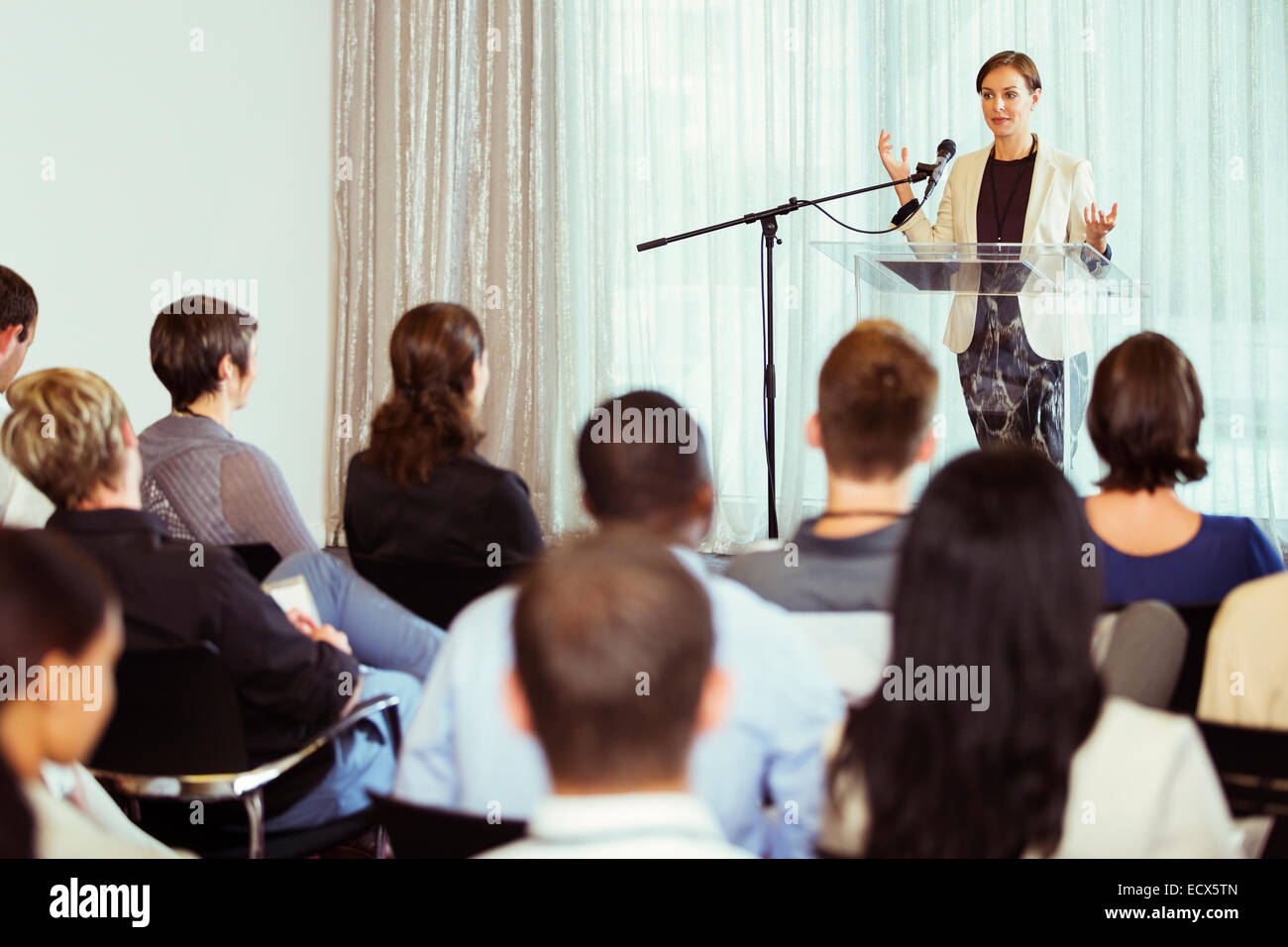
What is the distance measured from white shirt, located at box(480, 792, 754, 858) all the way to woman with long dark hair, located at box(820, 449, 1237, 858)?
216mm

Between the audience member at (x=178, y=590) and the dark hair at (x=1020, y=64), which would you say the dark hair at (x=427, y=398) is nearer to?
the audience member at (x=178, y=590)

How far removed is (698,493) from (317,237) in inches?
185

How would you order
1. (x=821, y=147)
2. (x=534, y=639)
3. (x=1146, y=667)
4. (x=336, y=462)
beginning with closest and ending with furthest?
(x=534, y=639) < (x=1146, y=667) < (x=821, y=147) < (x=336, y=462)

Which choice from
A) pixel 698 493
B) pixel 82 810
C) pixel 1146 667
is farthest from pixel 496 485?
pixel 1146 667

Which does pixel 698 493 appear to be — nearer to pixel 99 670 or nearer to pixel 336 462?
pixel 99 670

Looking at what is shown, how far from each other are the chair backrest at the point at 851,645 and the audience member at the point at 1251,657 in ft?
1.32

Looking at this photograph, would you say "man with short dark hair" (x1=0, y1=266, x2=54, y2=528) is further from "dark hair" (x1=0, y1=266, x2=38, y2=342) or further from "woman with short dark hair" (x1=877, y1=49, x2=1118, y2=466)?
"woman with short dark hair" (x1=877, y1=49, x2=1118, y2=466)

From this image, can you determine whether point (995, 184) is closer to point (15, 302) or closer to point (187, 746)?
point (15, 302)

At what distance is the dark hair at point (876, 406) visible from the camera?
5.74 feet

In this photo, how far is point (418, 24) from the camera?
593 centimetres

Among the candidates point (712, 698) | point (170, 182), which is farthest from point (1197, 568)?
point (170, 182)

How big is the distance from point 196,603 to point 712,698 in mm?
1019

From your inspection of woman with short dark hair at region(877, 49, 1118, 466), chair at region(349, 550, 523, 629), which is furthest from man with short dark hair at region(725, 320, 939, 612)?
woman with short dark hair at region(877, 49, 1118, 466)

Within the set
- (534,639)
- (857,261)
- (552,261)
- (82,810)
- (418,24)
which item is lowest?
(82,810)
